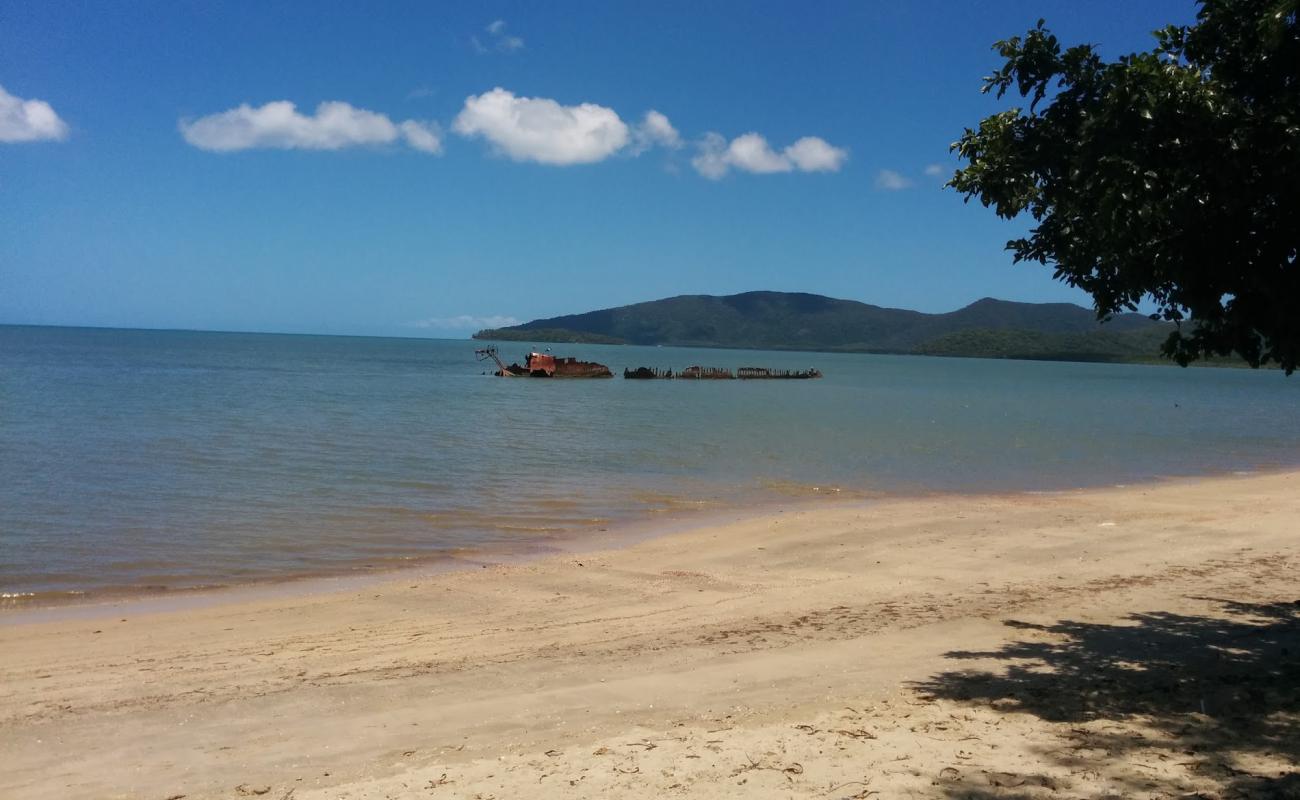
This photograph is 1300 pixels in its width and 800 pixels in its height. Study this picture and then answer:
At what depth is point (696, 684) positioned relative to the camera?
760cm

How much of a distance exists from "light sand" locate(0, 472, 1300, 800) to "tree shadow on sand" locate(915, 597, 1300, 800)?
0.03 meters

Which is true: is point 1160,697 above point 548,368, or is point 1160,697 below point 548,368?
below

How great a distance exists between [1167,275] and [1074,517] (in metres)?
12.4

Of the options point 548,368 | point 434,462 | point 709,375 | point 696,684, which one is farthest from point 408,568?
point 709,375

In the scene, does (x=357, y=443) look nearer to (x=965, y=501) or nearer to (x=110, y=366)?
(x=965, y=501)

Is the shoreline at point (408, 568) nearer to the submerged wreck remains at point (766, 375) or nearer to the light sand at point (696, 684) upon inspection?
the light sand at point (696, 684)

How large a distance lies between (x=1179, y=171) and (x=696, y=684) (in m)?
5.05

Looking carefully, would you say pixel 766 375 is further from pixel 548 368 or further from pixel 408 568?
pixel 408 568

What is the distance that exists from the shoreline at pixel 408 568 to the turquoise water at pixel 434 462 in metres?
0.28

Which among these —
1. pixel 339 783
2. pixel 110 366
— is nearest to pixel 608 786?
pixel 339 783

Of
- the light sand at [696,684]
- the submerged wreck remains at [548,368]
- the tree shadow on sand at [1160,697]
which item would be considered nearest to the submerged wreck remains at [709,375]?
the submerged wreck remains at [548,368]

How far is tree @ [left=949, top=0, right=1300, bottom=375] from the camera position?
5.76m

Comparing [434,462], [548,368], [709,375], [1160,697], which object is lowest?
[434,462]

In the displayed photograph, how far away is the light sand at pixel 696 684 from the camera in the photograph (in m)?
5.70
